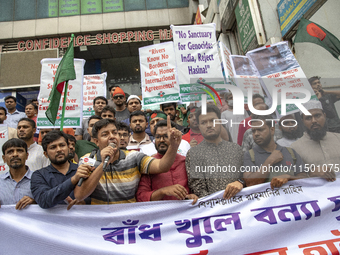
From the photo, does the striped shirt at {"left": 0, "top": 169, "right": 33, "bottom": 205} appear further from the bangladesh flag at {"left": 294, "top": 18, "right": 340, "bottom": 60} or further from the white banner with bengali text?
the bangladesh flag at {"left": 294, "top": 18, "right": 340, "bottom": 60}

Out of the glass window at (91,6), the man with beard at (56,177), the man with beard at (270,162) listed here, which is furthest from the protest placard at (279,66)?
the glass window at (91,6)

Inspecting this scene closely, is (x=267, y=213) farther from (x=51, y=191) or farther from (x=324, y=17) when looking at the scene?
(x=324, y=17)

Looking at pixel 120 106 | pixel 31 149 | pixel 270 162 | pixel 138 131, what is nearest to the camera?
pixel 270 162

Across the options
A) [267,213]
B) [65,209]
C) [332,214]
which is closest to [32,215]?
[65,209]

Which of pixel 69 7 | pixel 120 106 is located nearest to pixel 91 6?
pixel 69 7

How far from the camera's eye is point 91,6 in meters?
15.4

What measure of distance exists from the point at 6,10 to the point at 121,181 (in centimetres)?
1701

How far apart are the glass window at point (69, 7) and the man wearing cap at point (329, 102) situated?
1506 centimetres

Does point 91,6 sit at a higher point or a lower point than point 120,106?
higher

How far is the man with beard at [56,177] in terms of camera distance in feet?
7.64

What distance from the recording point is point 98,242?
2.46 metres

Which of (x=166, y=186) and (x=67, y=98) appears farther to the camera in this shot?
(x=67, y=98)

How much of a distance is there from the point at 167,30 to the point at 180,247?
47.4 ft

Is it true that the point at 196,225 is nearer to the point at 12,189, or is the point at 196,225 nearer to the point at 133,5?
the point at 12,189
